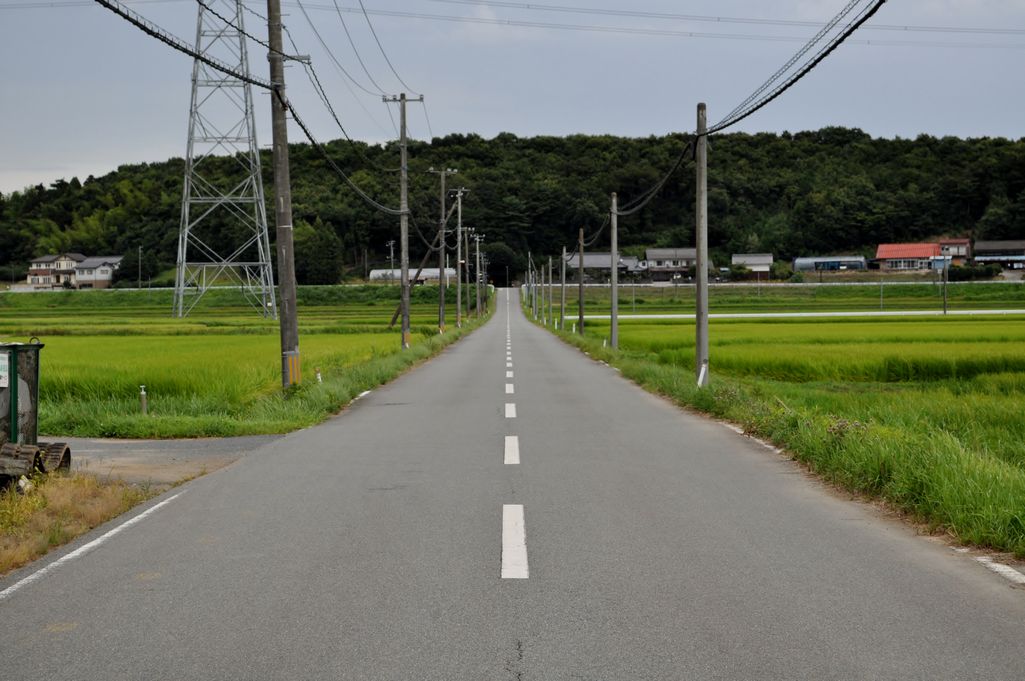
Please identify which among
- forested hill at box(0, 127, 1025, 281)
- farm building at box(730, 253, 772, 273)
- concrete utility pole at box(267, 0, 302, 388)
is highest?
forested hill at box(0, 127, 1025, 281)

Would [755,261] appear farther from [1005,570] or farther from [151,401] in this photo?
[1005,570]

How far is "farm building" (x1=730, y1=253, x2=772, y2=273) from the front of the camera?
127062mm

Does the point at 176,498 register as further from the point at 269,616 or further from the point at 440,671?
the point at 440,671

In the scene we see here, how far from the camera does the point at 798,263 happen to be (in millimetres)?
128000

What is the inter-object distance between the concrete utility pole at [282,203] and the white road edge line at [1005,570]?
496 inches

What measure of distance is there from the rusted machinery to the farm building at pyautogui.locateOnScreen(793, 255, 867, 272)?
12103 cm

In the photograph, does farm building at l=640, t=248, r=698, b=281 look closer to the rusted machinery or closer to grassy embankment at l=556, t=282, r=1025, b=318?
grassy embankment at l=556, t=282, r=1025, b=318

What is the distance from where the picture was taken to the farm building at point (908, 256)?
387ft

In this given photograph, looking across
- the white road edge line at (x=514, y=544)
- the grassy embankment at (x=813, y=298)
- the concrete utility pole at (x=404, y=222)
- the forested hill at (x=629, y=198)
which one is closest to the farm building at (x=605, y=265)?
the forested hill at (x=629, y=198)

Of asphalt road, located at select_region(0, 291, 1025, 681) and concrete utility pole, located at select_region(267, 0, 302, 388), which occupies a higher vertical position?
concrete utility pole, located at select_region(267, 0, 302, 388)

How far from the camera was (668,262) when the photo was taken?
136875mm

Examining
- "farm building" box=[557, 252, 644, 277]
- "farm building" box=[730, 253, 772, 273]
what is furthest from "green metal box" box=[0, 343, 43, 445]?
"farm building" box=[557, 252, 644, 277]

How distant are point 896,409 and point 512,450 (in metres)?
6.60

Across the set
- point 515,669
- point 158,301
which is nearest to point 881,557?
point 515,669
